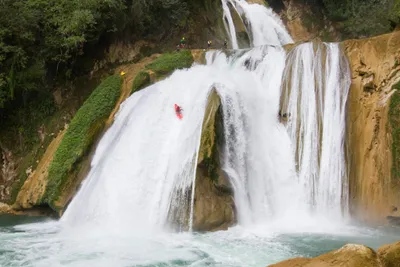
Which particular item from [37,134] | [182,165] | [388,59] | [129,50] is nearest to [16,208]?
[37,134]

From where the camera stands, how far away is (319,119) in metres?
14.6

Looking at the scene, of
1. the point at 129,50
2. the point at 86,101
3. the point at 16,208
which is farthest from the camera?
the point at 129,50

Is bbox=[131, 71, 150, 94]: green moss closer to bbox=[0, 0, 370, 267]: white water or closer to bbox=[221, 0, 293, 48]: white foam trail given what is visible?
bbox=[0, 0, 370, 267]: white water

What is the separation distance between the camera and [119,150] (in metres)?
14.9

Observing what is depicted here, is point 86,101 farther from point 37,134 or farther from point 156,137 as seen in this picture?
point 156,137

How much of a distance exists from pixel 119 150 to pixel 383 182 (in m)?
8.56

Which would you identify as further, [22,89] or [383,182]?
[22,89]

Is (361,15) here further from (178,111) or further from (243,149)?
(243,149)

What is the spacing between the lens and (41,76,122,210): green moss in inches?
589

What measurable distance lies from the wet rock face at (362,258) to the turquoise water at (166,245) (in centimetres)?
366

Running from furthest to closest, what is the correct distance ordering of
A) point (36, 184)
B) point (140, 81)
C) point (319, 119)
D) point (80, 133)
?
point (140, 81)
point (80, 133)
point (36, 184)
point (319, 119)

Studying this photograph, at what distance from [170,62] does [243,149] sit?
589 cm

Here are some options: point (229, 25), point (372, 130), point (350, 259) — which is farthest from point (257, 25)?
point (350, 259)

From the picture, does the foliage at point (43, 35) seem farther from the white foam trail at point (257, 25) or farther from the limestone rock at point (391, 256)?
the limestone rock at point (391, 256)
